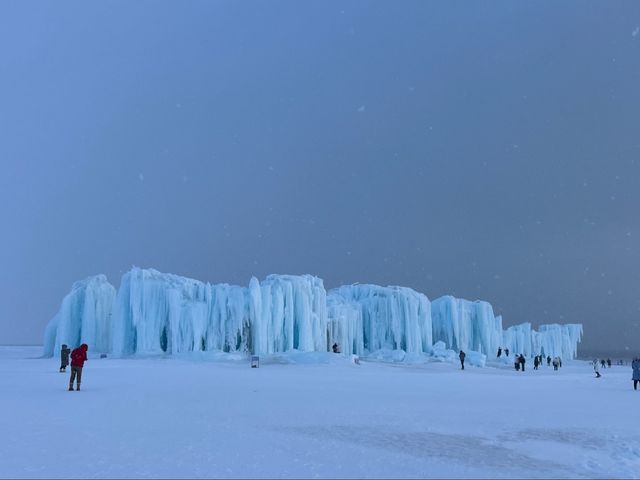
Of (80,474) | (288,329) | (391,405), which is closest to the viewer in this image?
(80,474)

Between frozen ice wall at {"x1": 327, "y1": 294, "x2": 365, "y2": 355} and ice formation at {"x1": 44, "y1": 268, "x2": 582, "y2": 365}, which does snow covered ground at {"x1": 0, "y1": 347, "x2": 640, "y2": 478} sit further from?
frozen ice wall at {"x1": 327, "y1": 294, "x2": 365, "y2": 355}

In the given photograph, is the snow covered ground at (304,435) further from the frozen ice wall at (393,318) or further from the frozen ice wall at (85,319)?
the frozen ice wall at (393,318)

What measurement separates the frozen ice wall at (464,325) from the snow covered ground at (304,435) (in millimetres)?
47564

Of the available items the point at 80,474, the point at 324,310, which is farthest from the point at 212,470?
the point at 324,310

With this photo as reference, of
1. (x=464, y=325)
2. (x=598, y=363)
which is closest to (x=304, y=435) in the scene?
(x=598, y=363)

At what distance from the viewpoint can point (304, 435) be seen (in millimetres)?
9383

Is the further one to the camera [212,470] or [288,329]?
[288,329]

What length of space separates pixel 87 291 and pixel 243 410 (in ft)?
128

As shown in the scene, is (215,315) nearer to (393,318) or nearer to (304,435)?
(393,318)

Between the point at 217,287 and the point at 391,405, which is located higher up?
the point at 217,287

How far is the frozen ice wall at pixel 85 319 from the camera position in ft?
153

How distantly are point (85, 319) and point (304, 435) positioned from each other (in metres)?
42.2

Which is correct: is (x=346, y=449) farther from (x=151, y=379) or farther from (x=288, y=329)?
(x=288, y=329)

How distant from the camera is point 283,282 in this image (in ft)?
157
